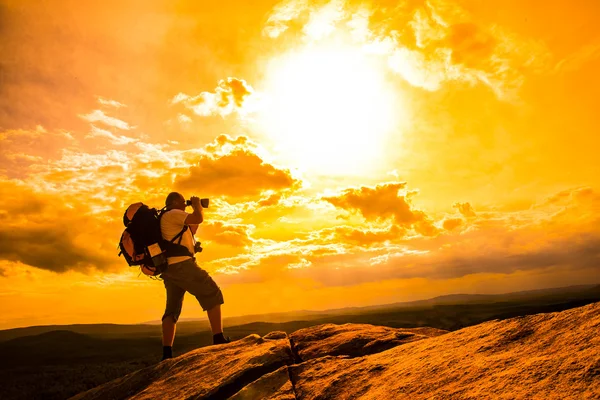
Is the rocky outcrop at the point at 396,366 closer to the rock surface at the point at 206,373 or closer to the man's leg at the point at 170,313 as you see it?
the rock surface at the point at 206,373

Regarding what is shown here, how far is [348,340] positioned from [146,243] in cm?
477

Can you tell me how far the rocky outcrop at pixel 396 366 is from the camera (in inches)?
125

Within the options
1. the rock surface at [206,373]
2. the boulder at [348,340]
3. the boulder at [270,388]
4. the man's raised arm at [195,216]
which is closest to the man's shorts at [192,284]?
the man's raised arm at [195,216]

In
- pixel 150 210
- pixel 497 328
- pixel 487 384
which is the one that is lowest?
pixel 487 384

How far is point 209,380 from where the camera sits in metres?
6.33

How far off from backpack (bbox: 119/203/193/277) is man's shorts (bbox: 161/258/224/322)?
22 cm

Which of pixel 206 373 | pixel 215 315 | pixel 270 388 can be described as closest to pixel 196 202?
pixel 215 315

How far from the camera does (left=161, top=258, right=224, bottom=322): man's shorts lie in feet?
28.4

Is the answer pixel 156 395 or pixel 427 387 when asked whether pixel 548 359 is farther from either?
pixel 156 395

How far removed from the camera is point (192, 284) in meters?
8.65

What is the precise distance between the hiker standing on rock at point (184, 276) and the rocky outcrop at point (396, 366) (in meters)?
0.86

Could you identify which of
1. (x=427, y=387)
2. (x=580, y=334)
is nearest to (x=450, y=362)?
(x=427, y=387)

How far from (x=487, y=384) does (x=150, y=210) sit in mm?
7637

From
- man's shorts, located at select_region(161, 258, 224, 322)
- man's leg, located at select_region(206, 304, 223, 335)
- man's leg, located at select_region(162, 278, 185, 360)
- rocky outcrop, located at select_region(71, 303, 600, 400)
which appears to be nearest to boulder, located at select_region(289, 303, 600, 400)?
rocky outcrop, located at select_region(71, 303, 600, 400)
